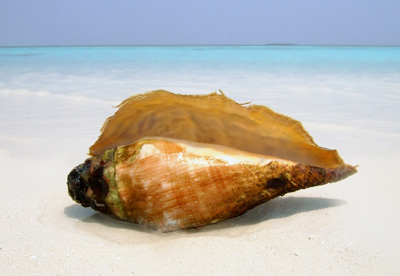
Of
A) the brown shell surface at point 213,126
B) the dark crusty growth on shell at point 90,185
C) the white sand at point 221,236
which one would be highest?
the brown shell surface at point 213,126


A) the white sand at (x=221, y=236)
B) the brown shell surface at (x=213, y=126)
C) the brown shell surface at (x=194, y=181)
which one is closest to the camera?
the white sand at (x=221, y=236)

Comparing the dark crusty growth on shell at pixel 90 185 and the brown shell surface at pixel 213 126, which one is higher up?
the brown shell surface at pixel 213 126

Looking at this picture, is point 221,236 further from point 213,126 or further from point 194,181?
point 213,126

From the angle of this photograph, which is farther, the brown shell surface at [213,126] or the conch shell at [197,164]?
the brown shell surface at [213,126]

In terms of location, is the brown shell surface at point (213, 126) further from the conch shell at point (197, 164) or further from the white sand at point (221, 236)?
the white sand at point (221, 236)

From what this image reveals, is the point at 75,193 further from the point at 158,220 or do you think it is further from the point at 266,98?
the point at 266,98

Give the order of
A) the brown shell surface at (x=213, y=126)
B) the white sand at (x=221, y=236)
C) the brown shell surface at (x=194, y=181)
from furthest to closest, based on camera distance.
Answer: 1. the brown shell surface at (x=213, y=126)
2. the brown shell surface at (x=194, y=181)
3. the white sand at (x=221, y=236)

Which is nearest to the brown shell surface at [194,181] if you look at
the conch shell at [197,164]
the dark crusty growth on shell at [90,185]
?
the conch shell at [197,164]

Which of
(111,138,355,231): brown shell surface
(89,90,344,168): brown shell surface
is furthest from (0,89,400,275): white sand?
(89,90,344,168): brown shell surface
